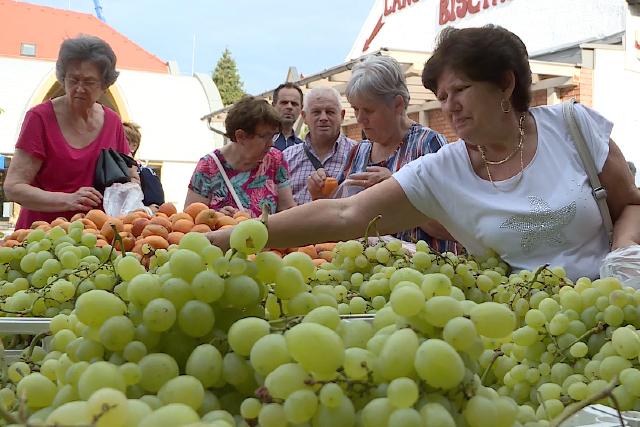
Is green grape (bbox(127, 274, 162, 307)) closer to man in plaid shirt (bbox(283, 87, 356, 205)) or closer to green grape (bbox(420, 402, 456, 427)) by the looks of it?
green grape (bbox(420, 402, 456, 427))

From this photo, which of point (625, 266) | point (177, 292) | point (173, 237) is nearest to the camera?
point (177, 292)

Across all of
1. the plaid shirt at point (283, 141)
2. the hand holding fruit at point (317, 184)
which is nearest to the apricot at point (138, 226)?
the hand holding fruit at point (317, 184)

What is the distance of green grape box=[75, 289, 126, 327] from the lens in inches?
26.1

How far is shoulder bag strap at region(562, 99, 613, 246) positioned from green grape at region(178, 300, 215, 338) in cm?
160

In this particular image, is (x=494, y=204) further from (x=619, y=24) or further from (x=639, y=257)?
(x=619, y=24)

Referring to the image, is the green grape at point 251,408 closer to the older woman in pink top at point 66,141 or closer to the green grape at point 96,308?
the green grape at point 96,308

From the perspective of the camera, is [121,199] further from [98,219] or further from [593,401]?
[593,401]

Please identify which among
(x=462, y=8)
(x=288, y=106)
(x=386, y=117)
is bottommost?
(x=386, y=117)

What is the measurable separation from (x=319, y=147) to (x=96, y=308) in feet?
11.4

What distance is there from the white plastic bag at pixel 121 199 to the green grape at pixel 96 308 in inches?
98.7

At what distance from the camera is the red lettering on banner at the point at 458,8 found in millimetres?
13039

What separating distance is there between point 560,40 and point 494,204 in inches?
408

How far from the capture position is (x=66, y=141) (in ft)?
10.4

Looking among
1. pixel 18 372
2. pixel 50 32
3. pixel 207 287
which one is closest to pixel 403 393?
pixel 207 287
